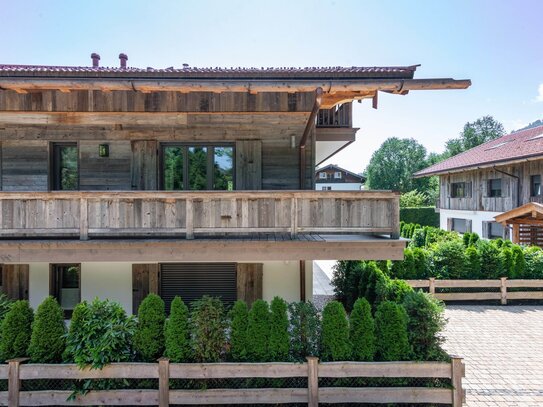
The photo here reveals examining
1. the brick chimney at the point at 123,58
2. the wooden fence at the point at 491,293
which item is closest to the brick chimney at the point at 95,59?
the brick chimney at the point at 123,58

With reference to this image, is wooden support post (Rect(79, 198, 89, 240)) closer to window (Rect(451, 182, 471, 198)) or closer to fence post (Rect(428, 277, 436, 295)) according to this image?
fence post (Rect(428, 277, 436, 295))

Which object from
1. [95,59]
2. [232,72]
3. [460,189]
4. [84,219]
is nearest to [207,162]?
[232,72]

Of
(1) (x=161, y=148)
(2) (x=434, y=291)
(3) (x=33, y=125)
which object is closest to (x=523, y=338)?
(2) (x=434, y=291)

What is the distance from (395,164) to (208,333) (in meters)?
64.3

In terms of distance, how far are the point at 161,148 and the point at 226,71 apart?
283 cm

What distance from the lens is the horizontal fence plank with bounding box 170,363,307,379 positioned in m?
5.40

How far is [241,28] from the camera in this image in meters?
11.8

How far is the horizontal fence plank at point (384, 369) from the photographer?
A: 5398mm

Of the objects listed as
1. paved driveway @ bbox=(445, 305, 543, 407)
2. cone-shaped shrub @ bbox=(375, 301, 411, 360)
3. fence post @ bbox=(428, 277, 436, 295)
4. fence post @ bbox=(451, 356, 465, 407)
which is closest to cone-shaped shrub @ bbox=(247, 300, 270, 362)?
cone-shaped shrub @ bbox=(375, 301, 411, 360)

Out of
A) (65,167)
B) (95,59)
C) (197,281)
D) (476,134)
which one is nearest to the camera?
(197,281)

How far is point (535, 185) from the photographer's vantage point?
18.0 m

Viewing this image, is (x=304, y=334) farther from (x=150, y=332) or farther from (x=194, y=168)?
(x=194, y=168)

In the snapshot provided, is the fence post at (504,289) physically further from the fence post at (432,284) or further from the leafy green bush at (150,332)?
the leafy green bush at (150,332)

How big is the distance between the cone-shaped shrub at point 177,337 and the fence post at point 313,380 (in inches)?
84.8
